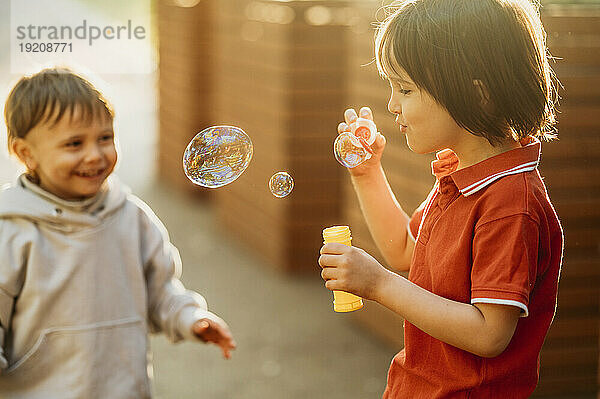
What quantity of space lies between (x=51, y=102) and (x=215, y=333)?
2.48 feet

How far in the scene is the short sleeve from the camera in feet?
5.27

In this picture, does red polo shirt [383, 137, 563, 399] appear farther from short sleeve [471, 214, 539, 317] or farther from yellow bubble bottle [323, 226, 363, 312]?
yellow bubble bottle [323, 226, 363, 312]

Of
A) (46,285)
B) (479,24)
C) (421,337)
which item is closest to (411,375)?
(421,337)

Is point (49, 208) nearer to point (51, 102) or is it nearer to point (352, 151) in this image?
point (51, 102)

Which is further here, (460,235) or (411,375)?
(411,375)

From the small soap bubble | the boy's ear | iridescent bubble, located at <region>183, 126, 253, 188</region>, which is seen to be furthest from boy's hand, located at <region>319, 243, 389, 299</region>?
the boy's ear

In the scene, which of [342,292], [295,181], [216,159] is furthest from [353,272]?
[295,181]

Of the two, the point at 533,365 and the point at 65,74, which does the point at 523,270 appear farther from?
the point at 65,74

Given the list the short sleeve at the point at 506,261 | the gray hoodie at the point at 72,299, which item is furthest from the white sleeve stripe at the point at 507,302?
the gray hoodie at the point at 72,299

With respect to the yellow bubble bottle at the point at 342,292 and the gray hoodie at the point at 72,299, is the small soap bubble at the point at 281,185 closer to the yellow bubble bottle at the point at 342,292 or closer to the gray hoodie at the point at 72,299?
the gray hoodie at the point at 72,299

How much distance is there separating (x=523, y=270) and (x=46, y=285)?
4.16 feet

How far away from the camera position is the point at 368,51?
15.2ft

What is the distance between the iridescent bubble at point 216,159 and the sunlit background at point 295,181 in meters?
0.32

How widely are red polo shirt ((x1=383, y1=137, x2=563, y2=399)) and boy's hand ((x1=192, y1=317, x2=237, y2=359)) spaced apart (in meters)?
0.70
